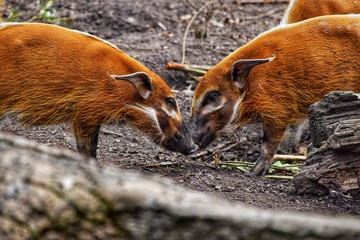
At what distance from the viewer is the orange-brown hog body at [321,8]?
23.0 ft

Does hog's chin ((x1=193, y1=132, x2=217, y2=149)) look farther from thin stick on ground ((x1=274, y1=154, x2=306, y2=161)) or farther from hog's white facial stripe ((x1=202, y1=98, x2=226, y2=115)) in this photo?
thin stick on ground ((x1=274, y1=154, x2=306, y2=161))

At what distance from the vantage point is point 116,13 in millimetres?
9539

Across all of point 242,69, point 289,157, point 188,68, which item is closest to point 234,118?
point 242,69

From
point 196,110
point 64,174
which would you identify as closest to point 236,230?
point 64,174

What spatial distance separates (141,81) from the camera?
5.36 m

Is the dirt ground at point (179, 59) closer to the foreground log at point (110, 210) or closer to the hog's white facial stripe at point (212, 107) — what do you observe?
the hog's white facial stripe at point (212, 107)

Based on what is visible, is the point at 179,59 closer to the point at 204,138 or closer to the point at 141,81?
the point at 204,138

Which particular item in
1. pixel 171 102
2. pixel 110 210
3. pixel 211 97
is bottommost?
pixel 211 97

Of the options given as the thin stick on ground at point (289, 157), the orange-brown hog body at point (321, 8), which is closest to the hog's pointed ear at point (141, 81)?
the thin stick on ground at point (289, 157)

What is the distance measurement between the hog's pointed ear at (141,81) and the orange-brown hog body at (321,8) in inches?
90.9

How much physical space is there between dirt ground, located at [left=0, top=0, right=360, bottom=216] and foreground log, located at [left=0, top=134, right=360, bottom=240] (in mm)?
3127

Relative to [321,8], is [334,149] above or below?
below

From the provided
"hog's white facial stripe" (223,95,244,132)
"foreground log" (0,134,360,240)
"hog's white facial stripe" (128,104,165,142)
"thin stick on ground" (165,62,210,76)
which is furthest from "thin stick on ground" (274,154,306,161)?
"foreground log" (0,134,360,240)

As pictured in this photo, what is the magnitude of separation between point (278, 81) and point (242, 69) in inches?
12.4
